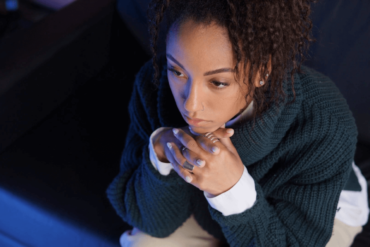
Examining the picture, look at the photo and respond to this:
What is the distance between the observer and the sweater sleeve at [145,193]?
30.6 inches

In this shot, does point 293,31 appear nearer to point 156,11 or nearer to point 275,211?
point 156,11

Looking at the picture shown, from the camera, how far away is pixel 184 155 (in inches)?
24.7

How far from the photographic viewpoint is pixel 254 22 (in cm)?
48

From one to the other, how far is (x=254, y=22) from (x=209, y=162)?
273 mm

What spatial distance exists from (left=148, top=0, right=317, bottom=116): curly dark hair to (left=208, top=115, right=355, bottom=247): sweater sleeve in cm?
24

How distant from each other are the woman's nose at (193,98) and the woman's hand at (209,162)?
0.09m

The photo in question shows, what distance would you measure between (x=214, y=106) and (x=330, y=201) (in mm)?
379

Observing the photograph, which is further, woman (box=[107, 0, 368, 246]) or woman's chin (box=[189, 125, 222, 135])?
woman's chin (box=[189, 125, 222, 135])

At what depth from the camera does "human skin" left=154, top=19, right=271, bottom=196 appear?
494 mm

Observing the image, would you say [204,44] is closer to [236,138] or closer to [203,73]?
[203,73]

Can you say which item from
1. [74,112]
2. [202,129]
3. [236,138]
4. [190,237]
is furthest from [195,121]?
[74,112]

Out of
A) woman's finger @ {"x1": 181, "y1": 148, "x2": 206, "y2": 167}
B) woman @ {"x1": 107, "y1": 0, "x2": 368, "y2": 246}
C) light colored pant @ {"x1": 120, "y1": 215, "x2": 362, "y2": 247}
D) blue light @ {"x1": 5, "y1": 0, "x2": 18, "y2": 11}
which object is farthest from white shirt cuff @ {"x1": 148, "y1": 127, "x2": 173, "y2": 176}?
blue light @ {"x1": 5, "y1": 0, "x2": 18, "y2": 11}

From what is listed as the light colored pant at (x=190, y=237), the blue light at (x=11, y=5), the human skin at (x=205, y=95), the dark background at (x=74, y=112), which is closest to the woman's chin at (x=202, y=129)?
the human skin at (x=205, y=95)

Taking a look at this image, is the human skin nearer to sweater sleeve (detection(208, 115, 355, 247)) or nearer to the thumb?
the thumb
